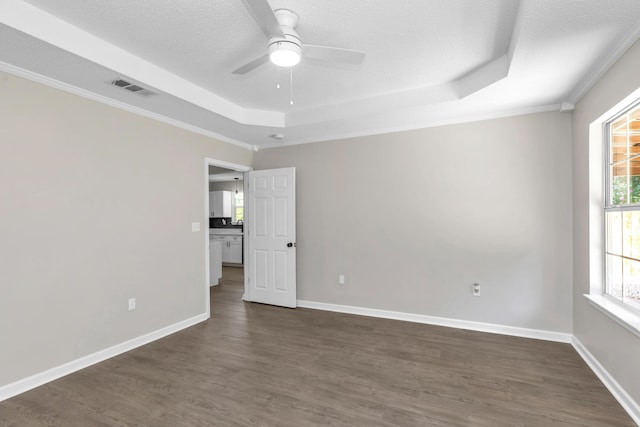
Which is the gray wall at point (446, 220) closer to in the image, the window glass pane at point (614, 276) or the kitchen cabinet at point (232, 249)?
the window glass pane at point (614, 276)

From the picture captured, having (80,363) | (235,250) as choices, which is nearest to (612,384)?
(80,363)

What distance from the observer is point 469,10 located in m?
2.10

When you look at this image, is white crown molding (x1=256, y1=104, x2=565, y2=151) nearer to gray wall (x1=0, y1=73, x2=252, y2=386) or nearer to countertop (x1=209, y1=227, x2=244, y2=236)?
gray wall (x1=0, y1=73, x2=252, y2=386)

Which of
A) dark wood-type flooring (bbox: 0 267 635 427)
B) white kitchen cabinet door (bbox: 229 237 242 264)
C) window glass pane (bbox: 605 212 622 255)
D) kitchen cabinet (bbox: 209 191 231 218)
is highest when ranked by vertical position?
kitchen cabinet (bbox: 209 191 231 218)

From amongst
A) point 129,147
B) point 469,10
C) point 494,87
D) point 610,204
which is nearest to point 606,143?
point 610,204

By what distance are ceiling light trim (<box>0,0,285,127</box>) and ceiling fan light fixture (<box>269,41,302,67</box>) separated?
4.36ft

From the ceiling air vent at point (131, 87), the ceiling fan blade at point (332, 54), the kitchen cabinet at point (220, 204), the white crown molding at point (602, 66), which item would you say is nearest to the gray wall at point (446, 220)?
the white crown molding at point (602, 66)

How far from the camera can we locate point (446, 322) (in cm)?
392

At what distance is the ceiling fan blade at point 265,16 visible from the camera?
1678 mm

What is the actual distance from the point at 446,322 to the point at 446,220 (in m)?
1.24

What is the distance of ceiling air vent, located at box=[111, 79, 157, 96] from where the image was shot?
9.08 ft

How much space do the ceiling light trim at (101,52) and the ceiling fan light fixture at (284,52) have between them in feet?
4.36

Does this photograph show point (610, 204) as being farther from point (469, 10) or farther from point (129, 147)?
point (129, 147)

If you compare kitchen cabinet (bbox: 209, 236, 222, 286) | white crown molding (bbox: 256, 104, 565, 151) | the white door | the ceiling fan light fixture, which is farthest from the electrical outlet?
kitchen cabinet (bbox: 209, 236, 222, 286)
